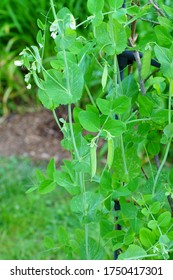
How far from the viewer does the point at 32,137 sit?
12.1 feet

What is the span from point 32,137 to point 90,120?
253cm

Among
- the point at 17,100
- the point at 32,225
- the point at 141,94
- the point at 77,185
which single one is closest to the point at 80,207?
the point at 77,185

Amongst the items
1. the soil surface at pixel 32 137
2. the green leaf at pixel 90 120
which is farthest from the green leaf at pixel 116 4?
the soil surface at pixel 32 137

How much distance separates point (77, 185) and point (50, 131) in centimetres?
248

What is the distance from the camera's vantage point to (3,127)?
3.75 metres

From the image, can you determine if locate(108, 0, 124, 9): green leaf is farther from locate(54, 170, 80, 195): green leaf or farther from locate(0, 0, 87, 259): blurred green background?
locate(0, 0, 87, 259): blurred green background

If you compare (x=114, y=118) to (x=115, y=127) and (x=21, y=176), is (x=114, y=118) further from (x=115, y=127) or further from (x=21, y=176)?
(x=21, y=176)

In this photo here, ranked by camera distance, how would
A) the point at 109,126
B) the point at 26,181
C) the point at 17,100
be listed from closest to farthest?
the point at 109,126
the point at 26,181
the point at 17,100

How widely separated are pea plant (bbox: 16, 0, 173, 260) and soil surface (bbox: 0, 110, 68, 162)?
2.13m

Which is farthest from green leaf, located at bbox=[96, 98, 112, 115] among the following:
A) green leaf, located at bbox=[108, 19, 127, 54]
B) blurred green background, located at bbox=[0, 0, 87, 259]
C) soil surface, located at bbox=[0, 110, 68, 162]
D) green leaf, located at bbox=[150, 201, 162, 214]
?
soil surface, located at bbox=[0, 110, 68, 162]

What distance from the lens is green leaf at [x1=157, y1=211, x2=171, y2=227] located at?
4.00 ft

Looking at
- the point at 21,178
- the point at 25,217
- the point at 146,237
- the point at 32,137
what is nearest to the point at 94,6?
the point at 146,237

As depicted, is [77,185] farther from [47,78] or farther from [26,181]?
[26,181]

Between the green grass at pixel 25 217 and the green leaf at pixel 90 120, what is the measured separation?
1431mm
